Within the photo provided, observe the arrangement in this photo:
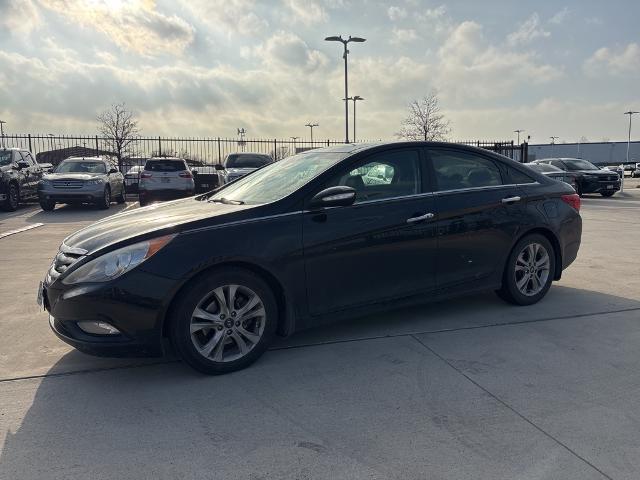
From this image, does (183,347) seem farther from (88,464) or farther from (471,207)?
(471,207)

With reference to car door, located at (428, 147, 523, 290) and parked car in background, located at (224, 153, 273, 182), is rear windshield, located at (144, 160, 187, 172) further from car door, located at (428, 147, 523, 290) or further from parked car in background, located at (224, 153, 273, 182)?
car door, located at (428, 147, 523, 290)

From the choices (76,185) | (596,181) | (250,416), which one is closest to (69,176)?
(76,185)

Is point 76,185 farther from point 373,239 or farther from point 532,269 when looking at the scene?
point 532,269

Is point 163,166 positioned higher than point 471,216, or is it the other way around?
point 163,166

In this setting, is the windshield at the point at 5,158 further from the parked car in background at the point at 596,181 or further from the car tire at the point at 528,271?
the parked car in background at the point at 596,181

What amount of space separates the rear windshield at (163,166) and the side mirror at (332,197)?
1398cm

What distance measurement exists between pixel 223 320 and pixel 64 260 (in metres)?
1.17

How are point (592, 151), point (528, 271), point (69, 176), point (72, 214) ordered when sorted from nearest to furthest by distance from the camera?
point (528, 271), point (72, 214), point (69, 176), point (592, 151)

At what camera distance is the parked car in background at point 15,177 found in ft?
48.7

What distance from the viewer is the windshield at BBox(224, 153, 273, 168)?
18625 millimetres

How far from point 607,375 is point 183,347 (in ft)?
9.41

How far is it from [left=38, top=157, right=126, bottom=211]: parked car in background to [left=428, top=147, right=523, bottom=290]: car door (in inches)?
522

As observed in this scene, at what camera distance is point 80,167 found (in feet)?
53.1

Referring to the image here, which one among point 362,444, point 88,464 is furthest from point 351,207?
point 88,464
